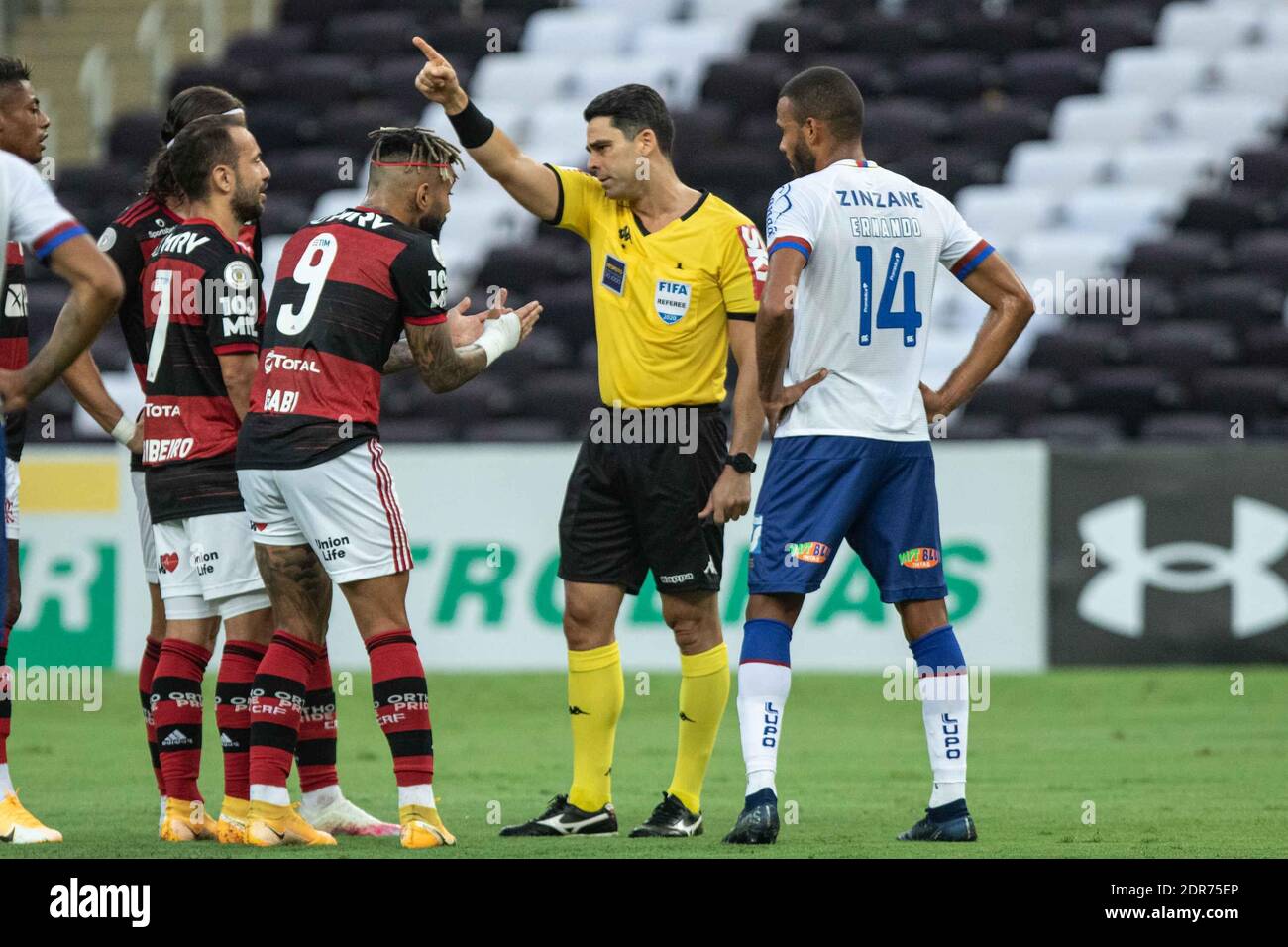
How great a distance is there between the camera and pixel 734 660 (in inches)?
487

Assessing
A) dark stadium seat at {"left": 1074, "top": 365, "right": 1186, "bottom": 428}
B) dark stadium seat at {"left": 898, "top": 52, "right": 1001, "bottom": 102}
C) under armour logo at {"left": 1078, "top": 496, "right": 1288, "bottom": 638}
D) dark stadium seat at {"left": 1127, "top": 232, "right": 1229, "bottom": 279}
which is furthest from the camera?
dark stadium seat at {"left": 898, "top": 52, "right": 1001, "bottom": 102}

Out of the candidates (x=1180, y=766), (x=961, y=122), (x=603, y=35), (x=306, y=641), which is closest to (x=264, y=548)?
(x=306, y=641)

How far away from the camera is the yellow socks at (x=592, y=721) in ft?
22.5

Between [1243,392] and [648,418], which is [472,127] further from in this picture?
[1243,392]

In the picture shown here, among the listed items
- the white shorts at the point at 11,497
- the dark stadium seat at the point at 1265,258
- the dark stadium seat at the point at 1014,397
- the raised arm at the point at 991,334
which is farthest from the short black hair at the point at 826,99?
the dark stadium seat at the point at 1265,258

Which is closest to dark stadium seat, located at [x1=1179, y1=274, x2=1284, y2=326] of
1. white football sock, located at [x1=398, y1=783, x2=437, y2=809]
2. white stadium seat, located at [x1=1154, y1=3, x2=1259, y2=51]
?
white stadium seat, located at [x1=1154, y1=3, x2=1259, y2=51]

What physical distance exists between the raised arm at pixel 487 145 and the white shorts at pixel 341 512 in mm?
1062

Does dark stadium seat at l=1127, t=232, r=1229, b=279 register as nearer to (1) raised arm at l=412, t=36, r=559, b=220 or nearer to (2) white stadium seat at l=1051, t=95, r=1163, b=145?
(2) white stadium seat at l=1051, t=95, r=1163, b=145

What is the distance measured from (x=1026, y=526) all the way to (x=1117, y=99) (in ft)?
23.6

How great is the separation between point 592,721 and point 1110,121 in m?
12.8

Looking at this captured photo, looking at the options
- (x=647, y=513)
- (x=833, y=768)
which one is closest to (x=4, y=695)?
(x=647, y=513)

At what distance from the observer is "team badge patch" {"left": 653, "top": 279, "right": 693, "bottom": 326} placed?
22.3ft

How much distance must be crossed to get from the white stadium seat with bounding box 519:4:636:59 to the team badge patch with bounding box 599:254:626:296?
45.2 feet

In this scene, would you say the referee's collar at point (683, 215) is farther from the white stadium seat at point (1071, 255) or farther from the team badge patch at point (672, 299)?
the white stadium seat at point (1071, 255)
